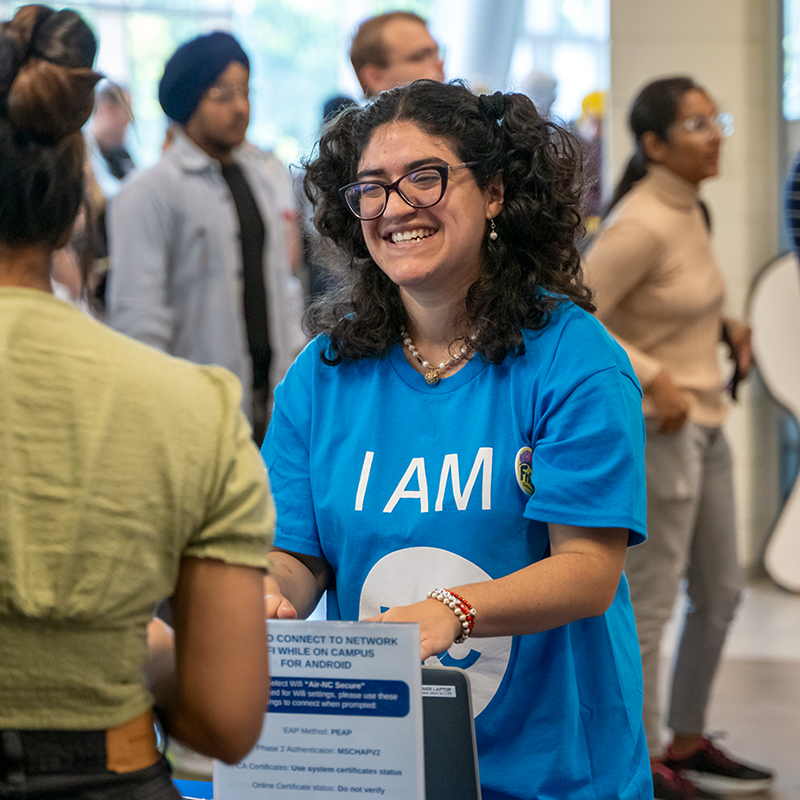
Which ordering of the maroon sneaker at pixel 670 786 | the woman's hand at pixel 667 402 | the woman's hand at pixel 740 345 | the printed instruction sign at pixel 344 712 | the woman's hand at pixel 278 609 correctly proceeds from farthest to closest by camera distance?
the woman's hand at pixel 740 345 → the maroon sneaker at pixel 670 786 → the woman's hand at pixel 667 402 → the woman's hand at pixel 278 609 → the printed instruction sign at pixel 344 712

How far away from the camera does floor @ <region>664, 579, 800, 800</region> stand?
116 inches

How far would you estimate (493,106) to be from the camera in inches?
59.1

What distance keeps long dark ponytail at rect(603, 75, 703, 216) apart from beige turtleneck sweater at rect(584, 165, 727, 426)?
119mm

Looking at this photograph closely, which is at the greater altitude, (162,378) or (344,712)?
(162,378)

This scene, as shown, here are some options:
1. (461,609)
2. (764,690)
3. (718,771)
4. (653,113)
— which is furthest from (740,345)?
(461,609)

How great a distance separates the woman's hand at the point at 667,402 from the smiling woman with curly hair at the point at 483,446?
1058 millimetres

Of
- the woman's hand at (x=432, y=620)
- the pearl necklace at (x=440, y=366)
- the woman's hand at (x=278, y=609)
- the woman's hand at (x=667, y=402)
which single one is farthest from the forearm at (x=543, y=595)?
the woman's hand at (x=667, y=402)

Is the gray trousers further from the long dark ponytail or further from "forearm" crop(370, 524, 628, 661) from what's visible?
"forearm" crop(370, 524, 628, 661)

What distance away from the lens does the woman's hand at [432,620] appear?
1.12 m

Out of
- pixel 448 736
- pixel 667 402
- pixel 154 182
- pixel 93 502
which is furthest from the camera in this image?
pixel 154 182

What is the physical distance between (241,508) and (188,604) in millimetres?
90

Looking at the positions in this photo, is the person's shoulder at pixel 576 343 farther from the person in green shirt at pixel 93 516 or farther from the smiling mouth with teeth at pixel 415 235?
the person in green shirt at pixel 93 516

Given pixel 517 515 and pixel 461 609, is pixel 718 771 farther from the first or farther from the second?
pixel 461 609

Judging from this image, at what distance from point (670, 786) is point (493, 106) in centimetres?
194
